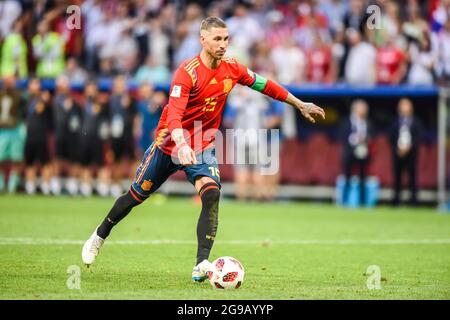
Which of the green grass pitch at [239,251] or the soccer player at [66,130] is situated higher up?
the soccer player at [66,130]

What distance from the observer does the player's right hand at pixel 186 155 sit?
9.34m

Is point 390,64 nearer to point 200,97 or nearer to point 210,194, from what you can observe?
point 200,97

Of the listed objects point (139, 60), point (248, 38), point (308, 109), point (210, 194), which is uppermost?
point (248, 38)

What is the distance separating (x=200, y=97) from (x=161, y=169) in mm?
888

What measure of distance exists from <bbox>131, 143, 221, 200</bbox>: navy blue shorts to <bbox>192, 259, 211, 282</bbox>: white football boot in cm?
95

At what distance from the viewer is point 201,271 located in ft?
31.4

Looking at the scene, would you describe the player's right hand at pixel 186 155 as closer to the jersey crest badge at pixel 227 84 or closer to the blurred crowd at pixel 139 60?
the jersey crest badge at pixel 227 84

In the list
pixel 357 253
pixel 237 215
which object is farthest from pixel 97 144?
pixel 357 253

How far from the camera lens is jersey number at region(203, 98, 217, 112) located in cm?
1019

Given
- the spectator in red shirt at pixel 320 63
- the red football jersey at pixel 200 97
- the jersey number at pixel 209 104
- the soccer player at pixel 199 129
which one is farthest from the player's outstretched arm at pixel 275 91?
the spectator in red shirt at pixel 320 63

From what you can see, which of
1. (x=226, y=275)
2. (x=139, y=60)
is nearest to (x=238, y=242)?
(x=226, y=275)

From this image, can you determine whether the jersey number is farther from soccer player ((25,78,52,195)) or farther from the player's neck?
soccer player ((25,78,52,195))

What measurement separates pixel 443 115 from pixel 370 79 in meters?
1.93
